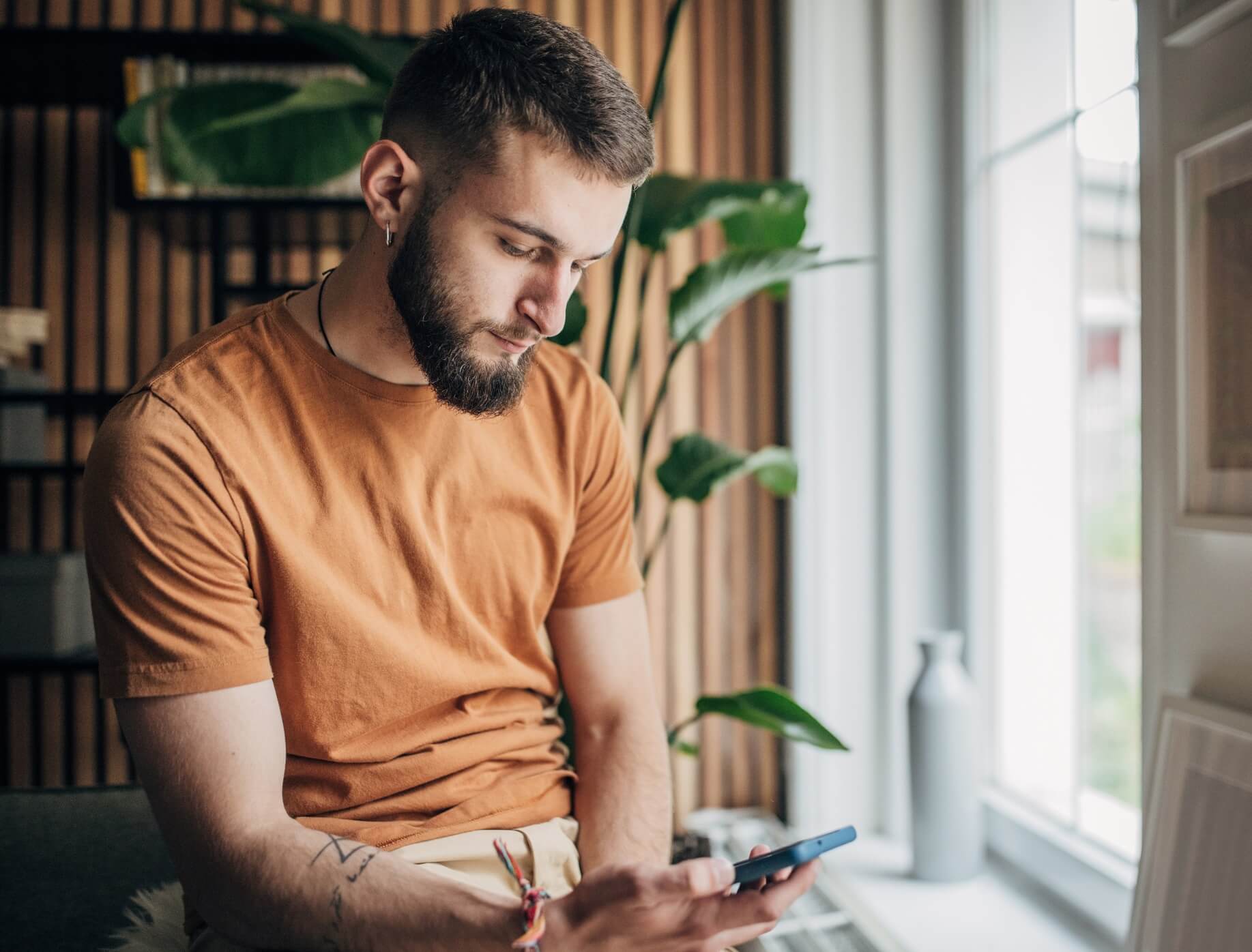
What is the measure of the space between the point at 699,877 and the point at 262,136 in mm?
1350

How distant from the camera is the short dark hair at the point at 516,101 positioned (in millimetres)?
1013

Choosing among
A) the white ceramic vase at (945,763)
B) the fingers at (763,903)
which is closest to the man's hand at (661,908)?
the fingers at (763,903)

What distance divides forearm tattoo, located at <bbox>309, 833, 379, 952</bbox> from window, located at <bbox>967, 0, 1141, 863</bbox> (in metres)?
1.35

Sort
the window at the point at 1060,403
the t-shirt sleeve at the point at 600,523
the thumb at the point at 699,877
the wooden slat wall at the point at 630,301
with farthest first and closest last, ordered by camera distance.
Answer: the wooden slat wall at the point at 630,301 → the window at the point at 1060,403 → the t-shirt sleeve at the point at 600,523 → the thumb at the point at 699,877

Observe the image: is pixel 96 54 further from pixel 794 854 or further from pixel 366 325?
pixel 794 854

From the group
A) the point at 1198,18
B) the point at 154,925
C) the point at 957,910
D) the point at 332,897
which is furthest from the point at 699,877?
the point at 957,910

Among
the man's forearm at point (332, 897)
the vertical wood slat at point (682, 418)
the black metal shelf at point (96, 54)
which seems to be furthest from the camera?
the vertical wood slat at point (682, 418)

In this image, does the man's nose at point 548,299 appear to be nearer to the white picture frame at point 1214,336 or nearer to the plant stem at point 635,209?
the plant stem at point 635,209

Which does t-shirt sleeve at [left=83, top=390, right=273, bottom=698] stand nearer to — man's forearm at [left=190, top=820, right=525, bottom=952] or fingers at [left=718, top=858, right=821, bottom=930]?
man's forearm at [left=190, top=820, right=525, bottom=952]

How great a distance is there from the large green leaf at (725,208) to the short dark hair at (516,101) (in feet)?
1.78

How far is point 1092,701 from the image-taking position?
1879 millimetres

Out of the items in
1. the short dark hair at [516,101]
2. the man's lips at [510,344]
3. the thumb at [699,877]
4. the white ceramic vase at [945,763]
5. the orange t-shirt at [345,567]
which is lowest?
the white ceramic vase at [945,763]

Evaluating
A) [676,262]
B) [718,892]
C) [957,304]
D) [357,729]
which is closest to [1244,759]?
[718,892]

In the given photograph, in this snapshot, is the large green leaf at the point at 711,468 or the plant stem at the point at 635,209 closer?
the plant stem at the point at 635,209
